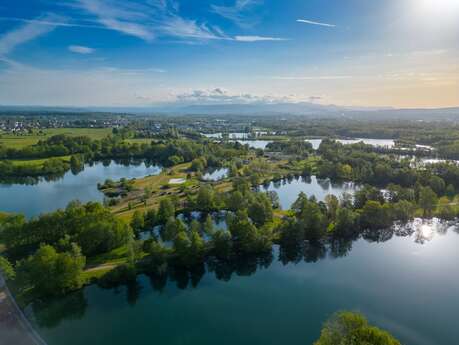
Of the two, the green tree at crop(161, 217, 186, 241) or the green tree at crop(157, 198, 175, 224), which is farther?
the green tree at crop(157, 198, 175, 224)

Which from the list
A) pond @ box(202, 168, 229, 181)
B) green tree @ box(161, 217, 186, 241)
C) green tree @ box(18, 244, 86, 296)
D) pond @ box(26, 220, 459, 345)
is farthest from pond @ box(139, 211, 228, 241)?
pond @ box(202, 168, 229, 181)

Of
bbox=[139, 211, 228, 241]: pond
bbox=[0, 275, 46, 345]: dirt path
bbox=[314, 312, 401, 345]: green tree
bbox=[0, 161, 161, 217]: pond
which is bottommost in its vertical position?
bbox=[0, 275, 46, 345]: dirt path

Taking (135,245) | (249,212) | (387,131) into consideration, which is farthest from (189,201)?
(387,131)

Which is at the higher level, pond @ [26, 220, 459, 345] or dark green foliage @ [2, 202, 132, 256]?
dark green foliage @ [2, 202, 132, 256]

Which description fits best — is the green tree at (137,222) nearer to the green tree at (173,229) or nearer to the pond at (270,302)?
the green tree at (173,229)

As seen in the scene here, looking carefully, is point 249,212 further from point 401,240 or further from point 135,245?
point 401,240

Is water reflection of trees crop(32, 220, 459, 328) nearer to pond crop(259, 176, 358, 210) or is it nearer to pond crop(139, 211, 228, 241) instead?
pond crop(139, 211, 228, 241)

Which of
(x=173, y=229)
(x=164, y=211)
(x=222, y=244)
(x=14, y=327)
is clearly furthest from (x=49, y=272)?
(x=164, y=211)
